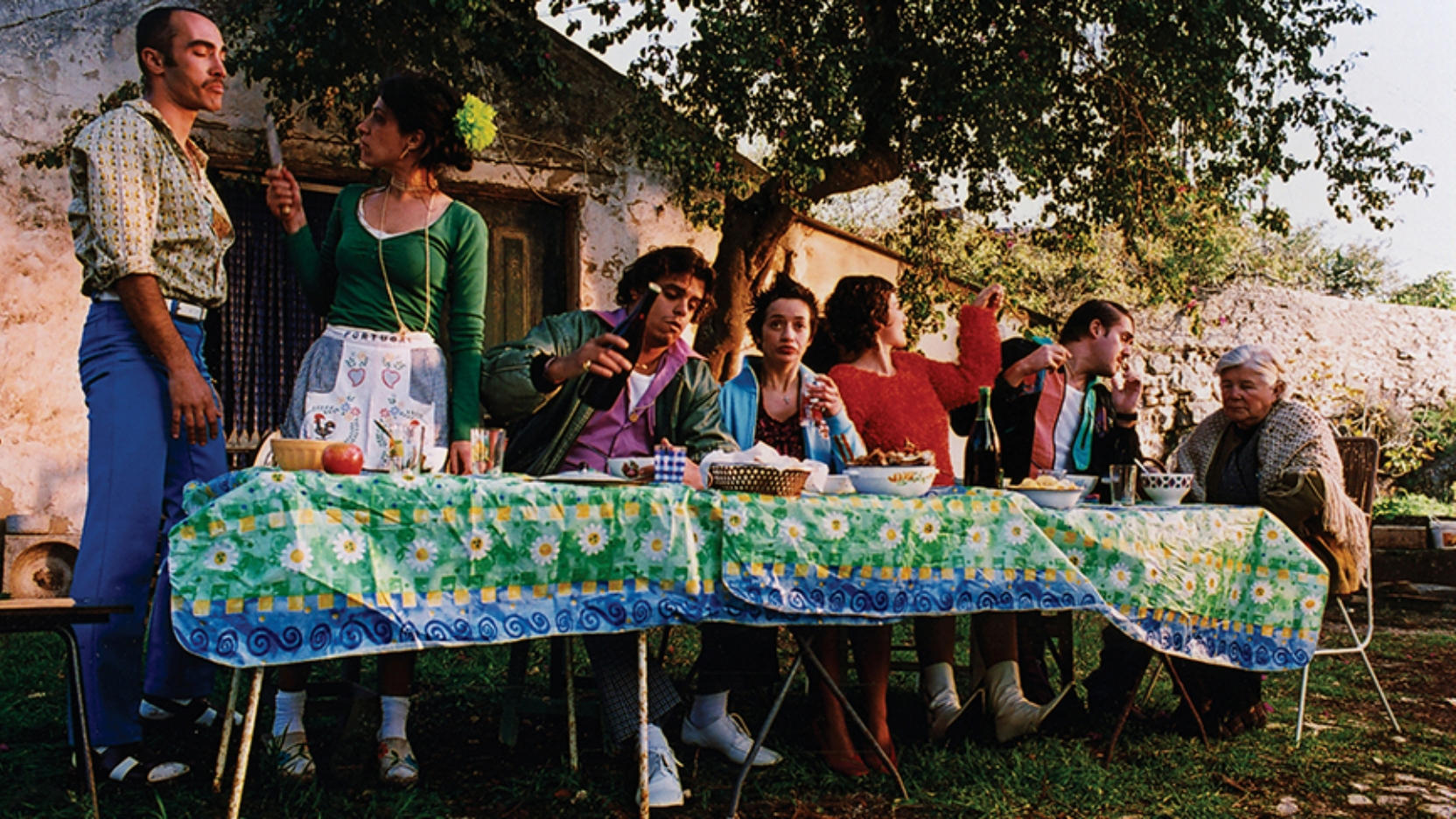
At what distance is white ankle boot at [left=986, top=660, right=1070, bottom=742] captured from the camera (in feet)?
11.4

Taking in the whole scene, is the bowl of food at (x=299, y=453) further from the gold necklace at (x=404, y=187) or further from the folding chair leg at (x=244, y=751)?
the gold necklace at (x=404, y=187)

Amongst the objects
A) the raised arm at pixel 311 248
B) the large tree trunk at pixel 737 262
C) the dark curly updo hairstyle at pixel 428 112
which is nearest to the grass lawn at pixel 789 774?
the raised arm at pixel 311 248

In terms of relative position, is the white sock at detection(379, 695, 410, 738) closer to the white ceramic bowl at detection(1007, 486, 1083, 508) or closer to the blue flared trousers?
the blue flared trousers

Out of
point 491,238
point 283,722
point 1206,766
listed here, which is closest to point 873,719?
point 1206,766

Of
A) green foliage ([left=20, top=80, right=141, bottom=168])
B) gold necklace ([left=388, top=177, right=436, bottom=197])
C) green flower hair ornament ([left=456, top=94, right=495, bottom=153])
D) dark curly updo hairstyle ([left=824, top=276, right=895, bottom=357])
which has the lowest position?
dark curly updo hairstyle ([left=824, top=276, right=895, bottom=357])

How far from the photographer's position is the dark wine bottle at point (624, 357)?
10.1 feet

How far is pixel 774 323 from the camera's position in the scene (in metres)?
3.75

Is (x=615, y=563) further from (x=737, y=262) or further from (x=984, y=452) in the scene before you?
(x=737, y=262)

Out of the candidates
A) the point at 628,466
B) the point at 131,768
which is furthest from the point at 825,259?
the point at 131,768

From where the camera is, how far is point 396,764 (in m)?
2.90

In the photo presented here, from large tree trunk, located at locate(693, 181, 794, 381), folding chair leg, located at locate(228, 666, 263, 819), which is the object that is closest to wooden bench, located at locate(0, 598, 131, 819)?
folding chair leg, located at locate(228, 666, 263, 819)

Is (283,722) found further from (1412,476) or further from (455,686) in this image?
(1412,476)

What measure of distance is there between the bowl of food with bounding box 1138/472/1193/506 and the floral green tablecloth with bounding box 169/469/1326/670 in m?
0.14

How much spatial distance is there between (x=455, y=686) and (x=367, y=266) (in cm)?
184
